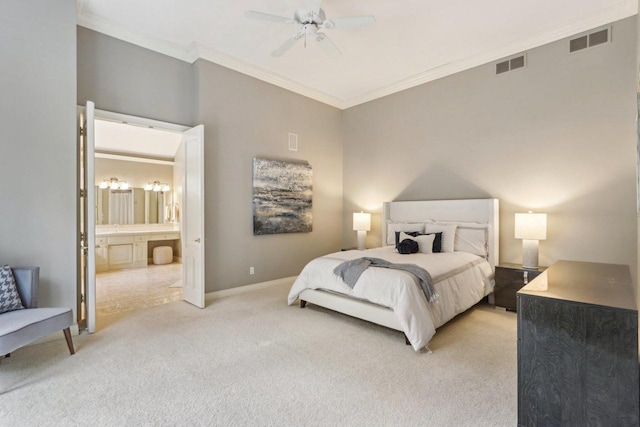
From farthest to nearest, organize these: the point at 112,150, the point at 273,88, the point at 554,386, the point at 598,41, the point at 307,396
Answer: the point at 112,150 → the point at 273,88 → the point at 598,41 → the point at 307,396 → the point at 554,386

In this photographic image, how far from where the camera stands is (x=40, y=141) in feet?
9.63

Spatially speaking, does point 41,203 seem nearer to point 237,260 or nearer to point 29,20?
point 29,20

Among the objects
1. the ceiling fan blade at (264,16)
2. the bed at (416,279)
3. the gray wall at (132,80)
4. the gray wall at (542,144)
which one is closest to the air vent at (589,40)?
the gray wall at (542,144)

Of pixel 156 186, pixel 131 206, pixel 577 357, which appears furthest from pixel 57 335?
pixel 156 186

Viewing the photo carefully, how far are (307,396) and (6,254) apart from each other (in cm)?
297

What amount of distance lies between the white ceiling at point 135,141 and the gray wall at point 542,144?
4.72 metres

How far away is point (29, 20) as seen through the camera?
9.55 feet

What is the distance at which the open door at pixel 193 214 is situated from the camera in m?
4.00

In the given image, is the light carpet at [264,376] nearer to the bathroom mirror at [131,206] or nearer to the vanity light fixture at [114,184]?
the bathroom mirror at [131,206]

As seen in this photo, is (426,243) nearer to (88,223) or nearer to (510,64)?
(510,64)

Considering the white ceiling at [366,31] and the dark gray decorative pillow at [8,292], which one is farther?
the white ceiling at [366,31]

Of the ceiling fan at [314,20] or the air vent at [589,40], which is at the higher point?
the air vent at [589,40]

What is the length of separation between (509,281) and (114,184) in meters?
7.94

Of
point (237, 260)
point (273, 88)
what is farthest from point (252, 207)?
point (273, 88)
